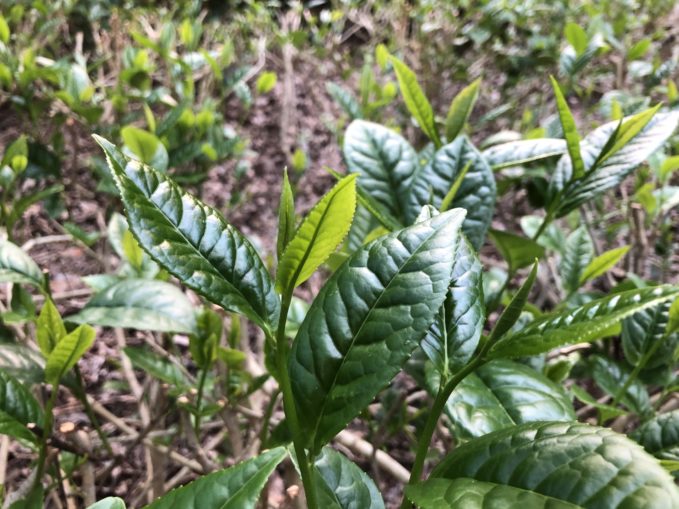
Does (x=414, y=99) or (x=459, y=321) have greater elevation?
(x=414, y=99)

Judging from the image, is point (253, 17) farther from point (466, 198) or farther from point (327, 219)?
point (327, 219)

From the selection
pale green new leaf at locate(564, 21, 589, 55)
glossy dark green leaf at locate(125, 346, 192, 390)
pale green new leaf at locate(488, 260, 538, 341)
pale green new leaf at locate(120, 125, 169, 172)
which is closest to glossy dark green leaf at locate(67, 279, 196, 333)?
glossy dark green leaf at locate(125, 346, 192, 390)

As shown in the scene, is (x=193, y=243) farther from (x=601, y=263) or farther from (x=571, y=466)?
(x=601, y=263)

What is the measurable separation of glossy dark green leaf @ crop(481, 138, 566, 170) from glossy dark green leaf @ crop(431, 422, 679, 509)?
1.79 feet

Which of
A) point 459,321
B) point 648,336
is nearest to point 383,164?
point 459,321

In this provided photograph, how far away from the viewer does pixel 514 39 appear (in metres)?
2.87

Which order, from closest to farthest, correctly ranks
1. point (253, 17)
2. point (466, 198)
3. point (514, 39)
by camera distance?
1. point (466, 198)
2. point (514, 39)
3. point (253, 17)

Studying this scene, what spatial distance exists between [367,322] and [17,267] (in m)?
0.69

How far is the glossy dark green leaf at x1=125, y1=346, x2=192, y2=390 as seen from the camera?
110 centimetres

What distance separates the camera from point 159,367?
1.13 meters

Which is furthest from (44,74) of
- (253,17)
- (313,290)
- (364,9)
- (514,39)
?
(364,9)

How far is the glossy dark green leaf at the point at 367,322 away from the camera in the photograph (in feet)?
1.77

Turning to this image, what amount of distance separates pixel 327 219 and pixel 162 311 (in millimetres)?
530

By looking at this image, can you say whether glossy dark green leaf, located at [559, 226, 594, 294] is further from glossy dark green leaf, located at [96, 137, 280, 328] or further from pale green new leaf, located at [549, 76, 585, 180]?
glossy dark green leaf, located at [96, 137, 280, 328]
